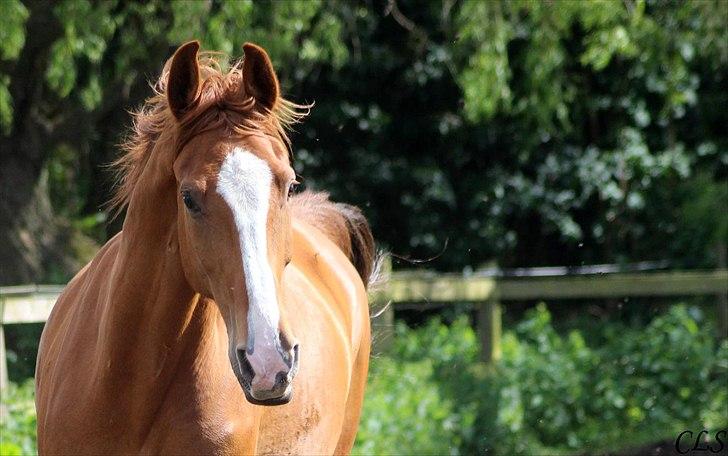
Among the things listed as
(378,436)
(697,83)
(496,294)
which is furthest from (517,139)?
(378,436)

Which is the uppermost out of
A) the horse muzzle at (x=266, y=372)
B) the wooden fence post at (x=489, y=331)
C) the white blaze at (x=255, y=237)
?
the white blaze at (x=255, y=237)

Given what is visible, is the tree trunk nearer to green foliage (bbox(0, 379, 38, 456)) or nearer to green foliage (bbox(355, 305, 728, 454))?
green foliage (bbox(0, 379, 38, 456))

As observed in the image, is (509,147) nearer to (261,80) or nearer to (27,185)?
(27,185)

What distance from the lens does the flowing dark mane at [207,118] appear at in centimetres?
298

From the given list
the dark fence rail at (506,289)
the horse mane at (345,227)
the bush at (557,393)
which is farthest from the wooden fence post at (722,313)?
the horse mane at (345,227)

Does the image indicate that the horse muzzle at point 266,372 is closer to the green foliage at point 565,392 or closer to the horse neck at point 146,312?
the horse neck at point 146,312

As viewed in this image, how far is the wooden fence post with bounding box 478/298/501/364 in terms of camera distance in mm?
8172

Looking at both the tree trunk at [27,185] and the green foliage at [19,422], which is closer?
the green foliage at [19,422]

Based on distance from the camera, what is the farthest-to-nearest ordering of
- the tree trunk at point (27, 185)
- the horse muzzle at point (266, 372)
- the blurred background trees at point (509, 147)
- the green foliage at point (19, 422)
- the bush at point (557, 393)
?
the blurred background trees at point (509, 147), the tree trunk at point (27, 185), the bush at point (557, 393), the green foliage at point (19, 422), the horse muzzle at point (266, 372)

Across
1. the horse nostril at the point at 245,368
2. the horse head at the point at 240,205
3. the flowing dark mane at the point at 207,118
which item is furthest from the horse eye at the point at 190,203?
the horse nostril at the point at 245,368

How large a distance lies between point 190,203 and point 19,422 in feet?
11.0

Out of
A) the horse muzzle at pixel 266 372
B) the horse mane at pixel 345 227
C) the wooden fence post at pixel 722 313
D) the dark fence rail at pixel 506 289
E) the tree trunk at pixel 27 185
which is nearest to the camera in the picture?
the horse muzzle at pixel 266 372

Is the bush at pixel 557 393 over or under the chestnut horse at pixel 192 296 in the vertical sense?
under

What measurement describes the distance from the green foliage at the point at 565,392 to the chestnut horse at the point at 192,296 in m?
4.08
